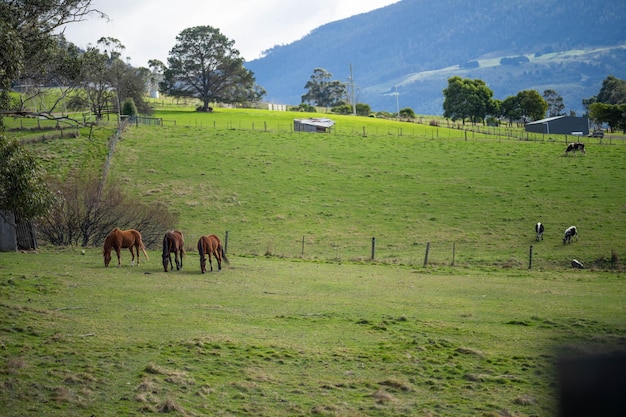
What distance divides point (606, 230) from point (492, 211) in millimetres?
7731

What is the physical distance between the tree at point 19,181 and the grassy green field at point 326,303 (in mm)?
2298

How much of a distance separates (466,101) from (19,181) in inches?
4613

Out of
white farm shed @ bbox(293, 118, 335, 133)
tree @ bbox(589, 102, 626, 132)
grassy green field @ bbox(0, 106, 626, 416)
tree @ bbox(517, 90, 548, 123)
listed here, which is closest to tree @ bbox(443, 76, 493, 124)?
tree @ bbox(517, 90, 548, 123)

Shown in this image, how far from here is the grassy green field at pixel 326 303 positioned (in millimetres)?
11594

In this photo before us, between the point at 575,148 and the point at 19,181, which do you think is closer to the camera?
the point at 19,181

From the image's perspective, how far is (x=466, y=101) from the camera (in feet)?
413

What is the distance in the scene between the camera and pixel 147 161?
56.3 meters

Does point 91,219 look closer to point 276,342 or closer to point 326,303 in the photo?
point 326,303

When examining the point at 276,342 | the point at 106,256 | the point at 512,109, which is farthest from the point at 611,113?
the point at 276,342

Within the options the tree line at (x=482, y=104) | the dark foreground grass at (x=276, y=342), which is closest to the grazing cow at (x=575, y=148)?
the dark foreground grass at (x=276, y=342)

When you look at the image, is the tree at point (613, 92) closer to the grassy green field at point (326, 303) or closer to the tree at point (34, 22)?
the grassy green field at point (326, 303)

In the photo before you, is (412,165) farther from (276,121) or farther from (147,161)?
(276,121)

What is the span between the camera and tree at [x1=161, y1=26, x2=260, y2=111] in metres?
111

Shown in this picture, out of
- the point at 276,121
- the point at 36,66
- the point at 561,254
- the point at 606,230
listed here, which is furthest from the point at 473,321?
the point at 276,121
